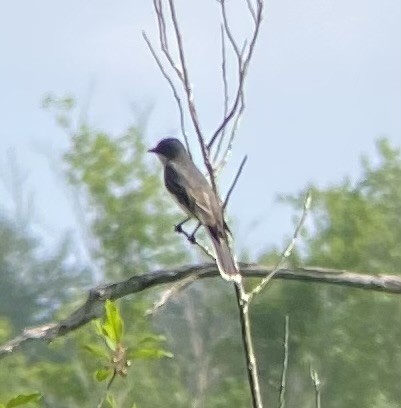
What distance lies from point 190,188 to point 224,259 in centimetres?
88

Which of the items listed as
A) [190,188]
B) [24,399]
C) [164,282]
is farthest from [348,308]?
[24,399]

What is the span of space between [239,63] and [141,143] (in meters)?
2.31

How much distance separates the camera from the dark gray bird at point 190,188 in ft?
6.16

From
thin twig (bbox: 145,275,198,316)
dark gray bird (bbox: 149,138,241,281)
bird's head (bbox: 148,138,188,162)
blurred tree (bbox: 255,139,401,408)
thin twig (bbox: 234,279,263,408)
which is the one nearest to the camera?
thin twig (bbox: 234,279,263,408)

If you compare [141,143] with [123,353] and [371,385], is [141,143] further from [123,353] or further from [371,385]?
[123,353]

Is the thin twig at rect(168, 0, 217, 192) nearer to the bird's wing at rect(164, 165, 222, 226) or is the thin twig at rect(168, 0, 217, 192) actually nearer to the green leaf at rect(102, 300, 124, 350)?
the green leaf at rect(102, 300, 124, 350)

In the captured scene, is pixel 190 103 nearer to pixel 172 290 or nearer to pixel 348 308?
pixel 172 290

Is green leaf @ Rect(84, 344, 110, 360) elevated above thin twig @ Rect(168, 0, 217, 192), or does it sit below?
below

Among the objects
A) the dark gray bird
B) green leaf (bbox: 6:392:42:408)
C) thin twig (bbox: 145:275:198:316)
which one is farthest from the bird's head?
green leaf (bbox: 6:392:42:408)

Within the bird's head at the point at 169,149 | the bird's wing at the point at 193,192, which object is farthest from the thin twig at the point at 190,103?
the bird's head at the point at 169,149

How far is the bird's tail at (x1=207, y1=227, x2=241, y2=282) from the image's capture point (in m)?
1.13

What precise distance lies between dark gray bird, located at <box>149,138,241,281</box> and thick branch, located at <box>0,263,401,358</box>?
0.05 meters

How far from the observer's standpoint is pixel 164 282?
1738 millimetres

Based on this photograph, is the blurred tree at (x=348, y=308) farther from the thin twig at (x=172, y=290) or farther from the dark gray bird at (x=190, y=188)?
the thin twig at (x=172, y=290)
